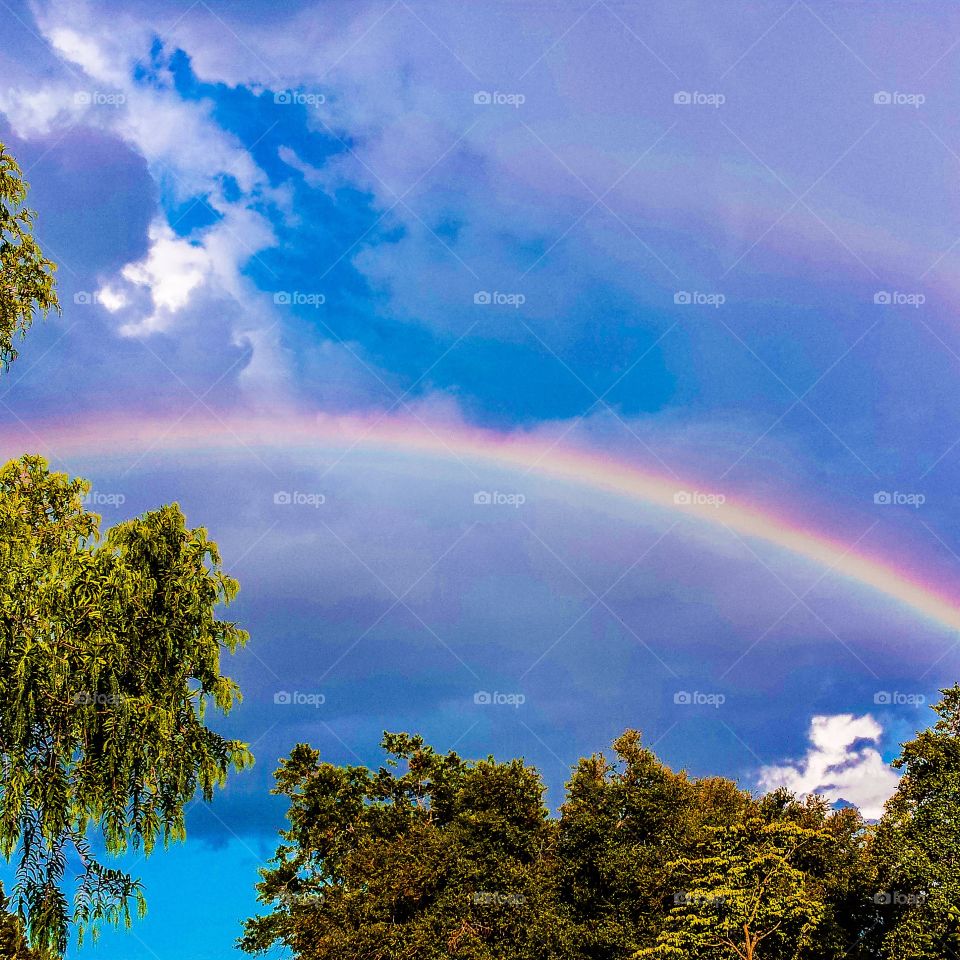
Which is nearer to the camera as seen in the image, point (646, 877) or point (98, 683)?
point (98, 683)

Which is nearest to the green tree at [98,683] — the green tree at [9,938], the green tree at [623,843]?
the green tree at [9,938]

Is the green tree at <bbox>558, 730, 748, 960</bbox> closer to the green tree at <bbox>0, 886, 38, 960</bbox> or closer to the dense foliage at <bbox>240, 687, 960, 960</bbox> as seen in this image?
the dense foliage at <bbox>240, 687, 960, 960</bbox>

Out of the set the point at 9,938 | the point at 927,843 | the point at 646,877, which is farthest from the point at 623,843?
the point at 9,938

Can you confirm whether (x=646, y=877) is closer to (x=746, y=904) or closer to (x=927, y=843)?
(x=746, y=904)

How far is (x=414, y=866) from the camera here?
92.7 ft

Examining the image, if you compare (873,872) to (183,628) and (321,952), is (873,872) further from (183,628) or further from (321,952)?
(183,628)

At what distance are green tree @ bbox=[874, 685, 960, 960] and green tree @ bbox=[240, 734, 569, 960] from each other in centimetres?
891

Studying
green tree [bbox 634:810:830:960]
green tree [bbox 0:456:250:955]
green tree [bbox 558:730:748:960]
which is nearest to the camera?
green tree [bbox 0:456:250:955]

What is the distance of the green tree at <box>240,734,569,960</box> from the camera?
2602 centimetres

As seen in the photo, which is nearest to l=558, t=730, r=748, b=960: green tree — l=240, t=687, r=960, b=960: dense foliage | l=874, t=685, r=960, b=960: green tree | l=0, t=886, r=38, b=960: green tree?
l=240, t=687, r=960, b=960: dense foliage

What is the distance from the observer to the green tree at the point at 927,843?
20.2 m

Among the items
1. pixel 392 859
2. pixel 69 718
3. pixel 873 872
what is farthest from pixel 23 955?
pixel 873 872

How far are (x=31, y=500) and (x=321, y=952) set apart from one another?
2039 centimetres

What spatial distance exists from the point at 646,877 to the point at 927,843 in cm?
785
